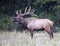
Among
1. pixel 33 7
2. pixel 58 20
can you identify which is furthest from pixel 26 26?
pixel 33 7

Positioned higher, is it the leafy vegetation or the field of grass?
the field of grass

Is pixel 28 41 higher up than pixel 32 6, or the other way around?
pixel 28 41

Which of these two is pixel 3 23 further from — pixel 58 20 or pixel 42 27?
pixel 42 27

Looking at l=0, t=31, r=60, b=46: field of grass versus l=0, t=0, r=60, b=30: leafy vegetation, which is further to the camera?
l=0, t=0, r=60, b=30: leafy vegetation

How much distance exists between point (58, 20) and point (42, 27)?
739cm

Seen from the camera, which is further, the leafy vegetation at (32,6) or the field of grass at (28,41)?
the leafy vegetation at (32,6)

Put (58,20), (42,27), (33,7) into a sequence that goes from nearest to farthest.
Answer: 1. (42,27)
2. (58,20)
3. (33,7)

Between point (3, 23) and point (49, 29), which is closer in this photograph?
point (49, 29)

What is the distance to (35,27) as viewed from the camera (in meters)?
16.1

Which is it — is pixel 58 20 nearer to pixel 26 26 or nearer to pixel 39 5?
pixel 39 5

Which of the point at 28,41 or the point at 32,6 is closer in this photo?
the point at 28,41

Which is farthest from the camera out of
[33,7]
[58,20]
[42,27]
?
[33,7]

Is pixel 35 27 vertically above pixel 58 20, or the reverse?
pixel 35 27

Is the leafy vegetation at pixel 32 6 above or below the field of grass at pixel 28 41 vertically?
below
